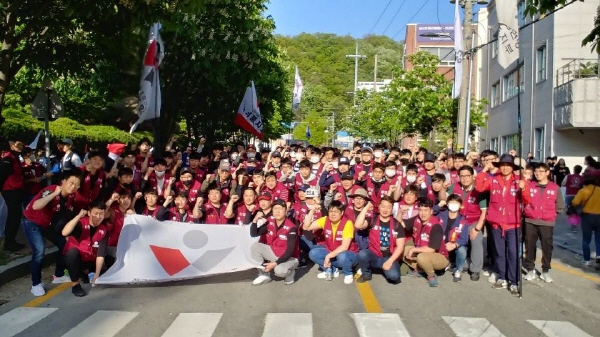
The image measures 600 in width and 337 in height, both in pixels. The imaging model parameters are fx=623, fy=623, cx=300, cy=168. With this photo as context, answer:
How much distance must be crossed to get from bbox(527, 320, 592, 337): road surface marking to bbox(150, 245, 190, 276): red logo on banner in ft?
15.2

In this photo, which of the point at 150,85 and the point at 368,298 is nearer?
the point at 368,298

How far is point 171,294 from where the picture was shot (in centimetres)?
815

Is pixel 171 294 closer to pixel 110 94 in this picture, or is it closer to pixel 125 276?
pixel 125 276

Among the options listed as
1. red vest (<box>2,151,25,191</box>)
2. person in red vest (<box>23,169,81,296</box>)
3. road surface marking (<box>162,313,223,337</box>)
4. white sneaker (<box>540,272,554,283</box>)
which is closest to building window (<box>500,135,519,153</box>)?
white sneaker (<box>540,272,554,283</box>)

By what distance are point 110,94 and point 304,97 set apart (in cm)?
6893

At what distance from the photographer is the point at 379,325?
6785mm

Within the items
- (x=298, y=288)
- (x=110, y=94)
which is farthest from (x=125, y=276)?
(x=110, y=94)

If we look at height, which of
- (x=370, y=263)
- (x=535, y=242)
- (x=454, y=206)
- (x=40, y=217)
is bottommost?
(x=370, y=263)

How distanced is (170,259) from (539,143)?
20.4 m

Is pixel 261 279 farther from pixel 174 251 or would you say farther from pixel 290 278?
pixel 174 251

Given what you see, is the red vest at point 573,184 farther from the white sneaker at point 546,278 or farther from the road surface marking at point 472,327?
the road surface marking at point 472,327

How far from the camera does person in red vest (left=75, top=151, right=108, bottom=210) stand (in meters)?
9.16

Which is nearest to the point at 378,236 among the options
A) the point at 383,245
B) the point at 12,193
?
the point at 383,245

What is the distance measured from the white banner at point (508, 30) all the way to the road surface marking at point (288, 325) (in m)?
5.89
